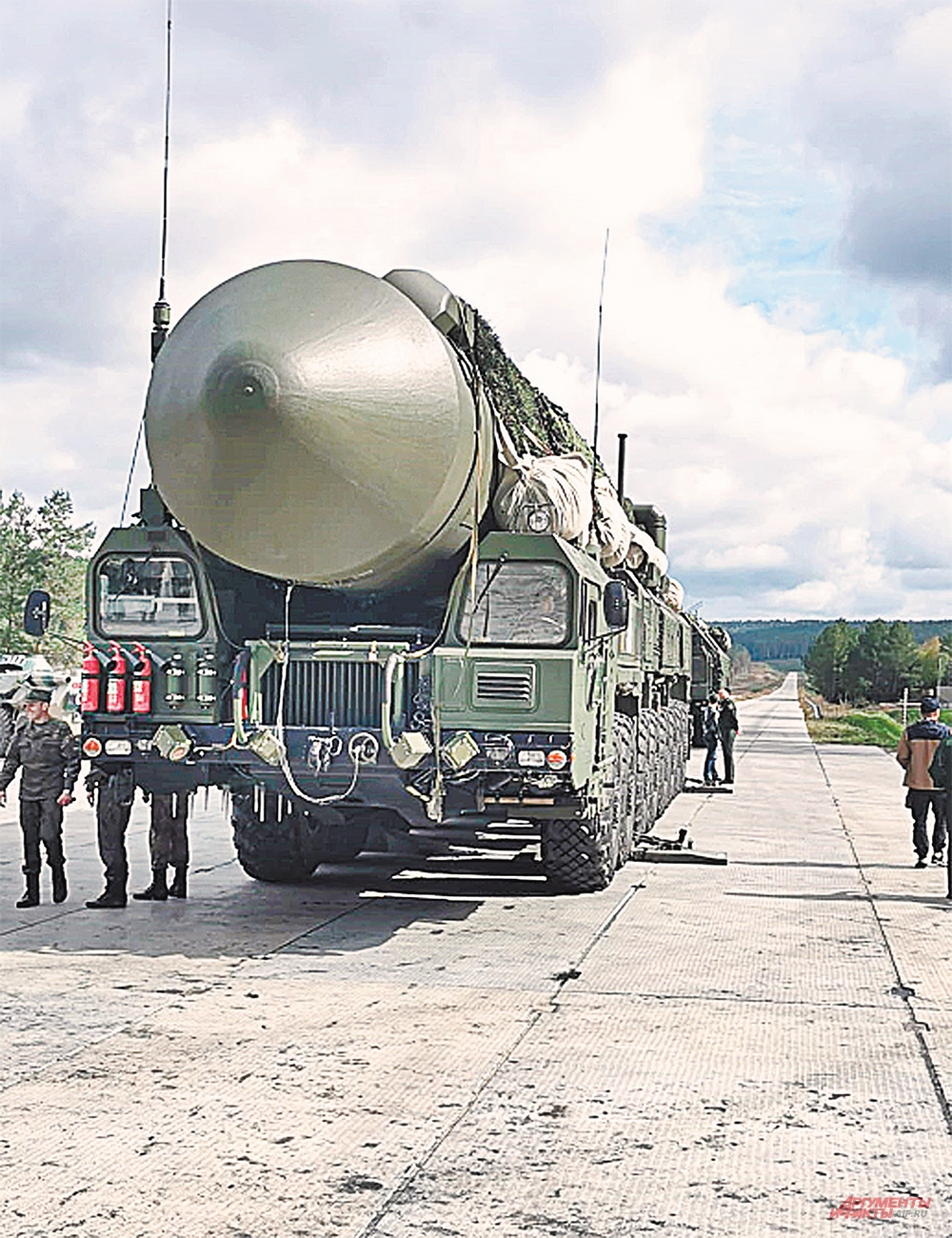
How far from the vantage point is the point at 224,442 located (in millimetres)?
8727

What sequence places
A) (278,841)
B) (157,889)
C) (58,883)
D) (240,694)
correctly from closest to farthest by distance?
(240,694), (58,883), (157,889), (278,841)

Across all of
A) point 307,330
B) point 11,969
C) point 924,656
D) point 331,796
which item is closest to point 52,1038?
point 11,969

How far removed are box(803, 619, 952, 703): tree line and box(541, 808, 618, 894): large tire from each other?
10977cm

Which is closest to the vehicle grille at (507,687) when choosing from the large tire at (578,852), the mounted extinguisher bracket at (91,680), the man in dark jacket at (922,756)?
the large tire at (578,852)

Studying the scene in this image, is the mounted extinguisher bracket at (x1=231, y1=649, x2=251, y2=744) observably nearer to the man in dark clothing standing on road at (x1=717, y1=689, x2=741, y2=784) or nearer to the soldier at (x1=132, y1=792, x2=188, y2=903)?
the soldier at (x1=132, y1=792, x2=188, y2=903)

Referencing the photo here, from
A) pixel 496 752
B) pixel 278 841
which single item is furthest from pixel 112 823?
pixel 496 752

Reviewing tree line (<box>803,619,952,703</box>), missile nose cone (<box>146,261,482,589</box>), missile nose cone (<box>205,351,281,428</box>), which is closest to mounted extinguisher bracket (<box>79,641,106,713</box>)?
missile nose cone (<box>146,261,482,589</box>)

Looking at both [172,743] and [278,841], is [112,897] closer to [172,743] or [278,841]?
[278,841]

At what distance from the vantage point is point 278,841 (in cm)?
1173

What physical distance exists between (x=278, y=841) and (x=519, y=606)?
9.57 ft

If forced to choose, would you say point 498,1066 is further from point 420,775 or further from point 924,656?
point 924,656

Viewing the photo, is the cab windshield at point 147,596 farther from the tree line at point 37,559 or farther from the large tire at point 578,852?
the tree line at point 37,559

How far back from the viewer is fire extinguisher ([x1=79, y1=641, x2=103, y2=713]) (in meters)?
10.0

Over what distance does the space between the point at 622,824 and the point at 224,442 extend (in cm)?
547
